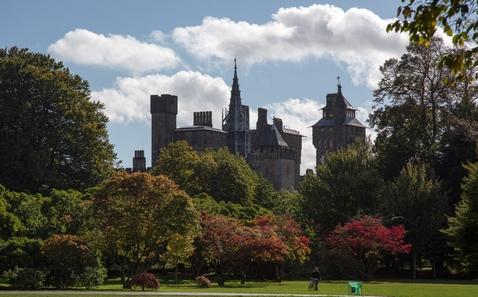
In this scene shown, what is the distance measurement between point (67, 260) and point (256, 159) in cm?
9693

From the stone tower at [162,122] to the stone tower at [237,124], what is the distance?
997 cm

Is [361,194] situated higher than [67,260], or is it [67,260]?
[361,194]

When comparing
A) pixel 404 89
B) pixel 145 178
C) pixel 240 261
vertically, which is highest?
pixel 404 89

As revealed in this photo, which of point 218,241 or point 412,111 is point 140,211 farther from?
point 412,111

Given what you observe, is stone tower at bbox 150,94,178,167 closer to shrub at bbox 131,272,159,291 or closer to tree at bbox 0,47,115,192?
tree at bbox 0,47,115,192

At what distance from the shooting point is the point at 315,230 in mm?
54625

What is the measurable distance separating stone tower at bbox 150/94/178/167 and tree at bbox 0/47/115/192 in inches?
2664

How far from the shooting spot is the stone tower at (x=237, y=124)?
133 m

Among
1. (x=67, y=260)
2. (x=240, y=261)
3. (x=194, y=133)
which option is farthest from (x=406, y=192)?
(x=194, y=133)

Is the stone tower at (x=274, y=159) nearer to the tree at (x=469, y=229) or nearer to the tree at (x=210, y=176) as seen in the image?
the tree at (x=210, y=176)

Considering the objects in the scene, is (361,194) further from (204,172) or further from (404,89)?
(204,172)

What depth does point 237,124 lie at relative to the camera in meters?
134

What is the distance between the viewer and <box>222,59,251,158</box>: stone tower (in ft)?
436

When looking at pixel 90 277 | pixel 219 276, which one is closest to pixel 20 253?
pixel 90 277
